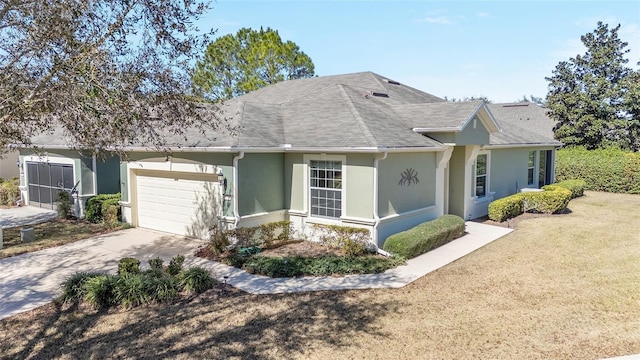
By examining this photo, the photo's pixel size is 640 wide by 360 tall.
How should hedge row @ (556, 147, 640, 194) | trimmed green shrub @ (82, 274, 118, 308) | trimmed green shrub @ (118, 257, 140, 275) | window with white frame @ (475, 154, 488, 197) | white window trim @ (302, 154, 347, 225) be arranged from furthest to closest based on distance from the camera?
hedge row @ (556, 147, 640, 194)
window with white frame @ (475, 154, 488, 197)
white window trim @ (302, 154, 347, 225)
trimmed green shrub @ (118, 257, 140, 275)
trimmed green shrub @ (82, 274, 118, 308)

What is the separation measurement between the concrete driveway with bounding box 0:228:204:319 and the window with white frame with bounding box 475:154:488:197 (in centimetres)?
1141

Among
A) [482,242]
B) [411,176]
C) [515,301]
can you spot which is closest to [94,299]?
[515,301]

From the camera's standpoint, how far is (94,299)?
791cm

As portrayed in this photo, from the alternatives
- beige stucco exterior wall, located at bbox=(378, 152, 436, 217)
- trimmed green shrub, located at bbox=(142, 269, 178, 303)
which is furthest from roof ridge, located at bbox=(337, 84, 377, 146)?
trimmed green shrub, located at bbox=(142, 269, 178, 303)

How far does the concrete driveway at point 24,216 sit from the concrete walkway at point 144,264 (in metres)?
5.36

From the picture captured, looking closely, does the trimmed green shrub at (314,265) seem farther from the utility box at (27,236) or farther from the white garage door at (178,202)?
the utility box at (27,236)

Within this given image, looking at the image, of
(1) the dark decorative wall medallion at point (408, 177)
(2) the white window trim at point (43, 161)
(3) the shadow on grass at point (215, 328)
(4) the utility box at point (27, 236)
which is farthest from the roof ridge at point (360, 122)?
(2) the white window trim at point (43, 161)

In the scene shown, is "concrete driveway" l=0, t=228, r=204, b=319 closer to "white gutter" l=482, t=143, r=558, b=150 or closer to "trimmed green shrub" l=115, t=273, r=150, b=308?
"trimmed green shrub" l=115, t=273, r=150, b=308

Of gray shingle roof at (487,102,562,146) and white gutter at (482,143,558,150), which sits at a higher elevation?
gray shingle roof at (487,102,562,146)

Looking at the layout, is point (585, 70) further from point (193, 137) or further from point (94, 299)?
point (94, 299)

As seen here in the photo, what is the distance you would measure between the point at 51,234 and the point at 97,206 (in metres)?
2.13

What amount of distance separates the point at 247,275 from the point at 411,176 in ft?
20.6

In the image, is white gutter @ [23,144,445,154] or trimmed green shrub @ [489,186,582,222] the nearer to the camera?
white gutter @ [23,144,445,154]

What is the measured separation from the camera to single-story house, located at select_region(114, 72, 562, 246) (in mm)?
12039
